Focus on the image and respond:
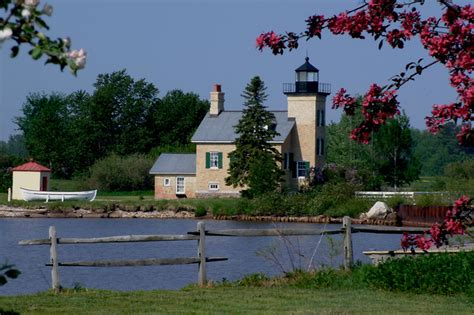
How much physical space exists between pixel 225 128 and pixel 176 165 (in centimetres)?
419

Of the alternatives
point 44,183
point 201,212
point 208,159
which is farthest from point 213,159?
point 44,183

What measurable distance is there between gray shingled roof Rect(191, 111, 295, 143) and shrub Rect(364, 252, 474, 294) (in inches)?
1996

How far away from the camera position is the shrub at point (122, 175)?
7731 centimetres

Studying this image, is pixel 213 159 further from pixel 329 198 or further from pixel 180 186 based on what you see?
pixel 329 198

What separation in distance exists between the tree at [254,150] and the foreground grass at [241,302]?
4721 cm

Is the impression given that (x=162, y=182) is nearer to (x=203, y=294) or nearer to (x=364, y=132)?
(x=203, y=294)

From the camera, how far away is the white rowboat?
68.4 meters

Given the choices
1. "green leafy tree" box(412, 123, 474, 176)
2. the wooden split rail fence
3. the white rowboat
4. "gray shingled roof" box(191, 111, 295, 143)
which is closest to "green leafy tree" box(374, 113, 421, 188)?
"gray shingled roof" box(191, 111, 295, 143)

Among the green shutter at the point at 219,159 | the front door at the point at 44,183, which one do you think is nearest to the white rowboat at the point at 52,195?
the front door at the point at 44,183

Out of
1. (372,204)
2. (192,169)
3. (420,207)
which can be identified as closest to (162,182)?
(192,169)

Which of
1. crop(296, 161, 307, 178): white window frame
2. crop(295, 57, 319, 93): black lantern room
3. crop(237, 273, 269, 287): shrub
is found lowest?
crop(237, 273, 269, 287): shrub

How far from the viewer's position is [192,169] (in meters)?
68.9

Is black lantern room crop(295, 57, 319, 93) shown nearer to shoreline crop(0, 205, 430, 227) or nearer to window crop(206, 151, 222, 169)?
window crop(206, 151, 222, 169)

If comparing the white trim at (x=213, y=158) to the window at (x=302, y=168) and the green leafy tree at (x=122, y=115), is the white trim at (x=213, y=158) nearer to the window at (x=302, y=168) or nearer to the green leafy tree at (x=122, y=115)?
the window at (x=302, y=168)
